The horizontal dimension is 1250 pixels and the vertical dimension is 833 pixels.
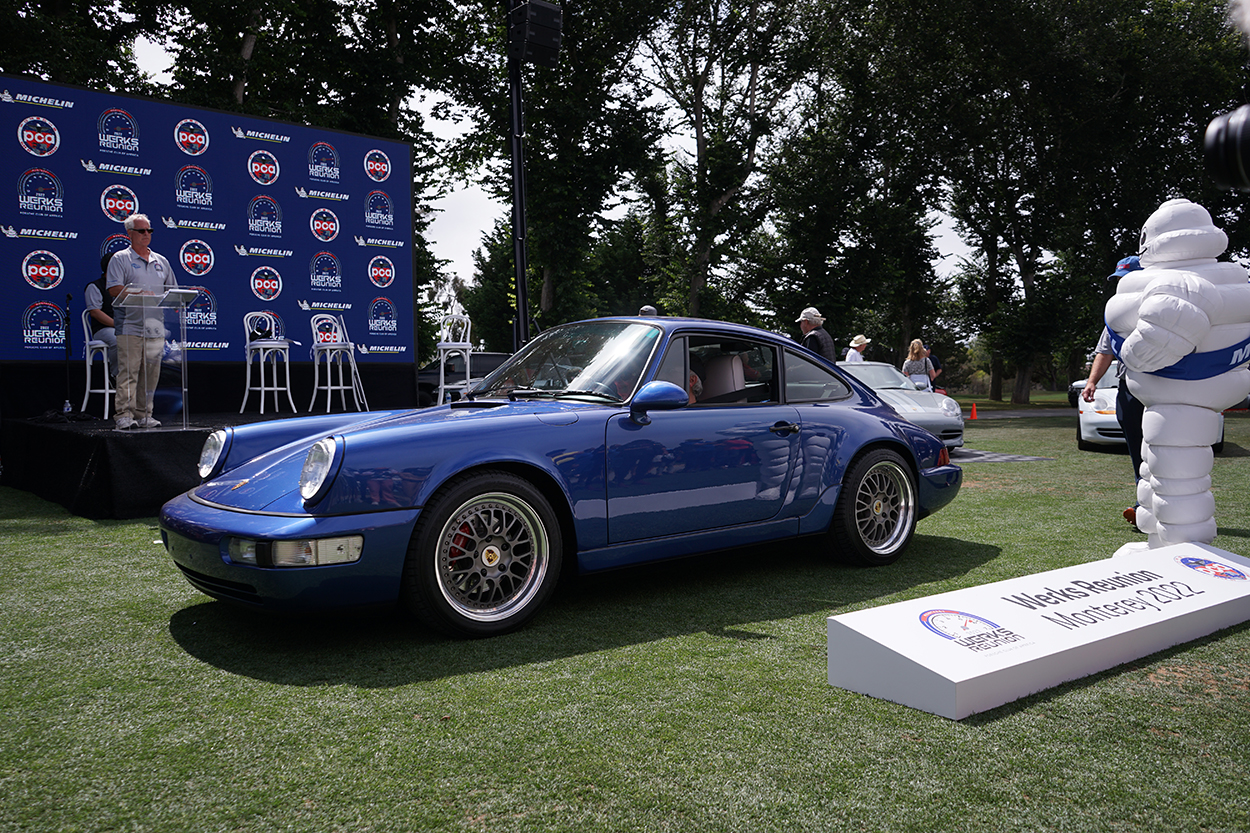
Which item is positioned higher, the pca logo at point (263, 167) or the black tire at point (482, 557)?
the pca logo at point (263, 167)

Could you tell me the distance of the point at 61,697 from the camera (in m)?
2.79

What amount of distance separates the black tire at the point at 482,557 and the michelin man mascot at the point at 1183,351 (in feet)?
10.7

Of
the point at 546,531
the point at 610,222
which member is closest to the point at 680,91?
the point at 610,222

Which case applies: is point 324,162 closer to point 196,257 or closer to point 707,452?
point 196,257

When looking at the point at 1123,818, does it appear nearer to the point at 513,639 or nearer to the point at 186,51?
the point at 513,639

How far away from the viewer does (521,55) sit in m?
7.14

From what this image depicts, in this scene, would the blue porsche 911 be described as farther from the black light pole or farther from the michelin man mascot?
the black light pole

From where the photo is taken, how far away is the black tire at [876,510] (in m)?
4.65

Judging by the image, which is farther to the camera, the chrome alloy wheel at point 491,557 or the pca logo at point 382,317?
the pca logo at point 382,317

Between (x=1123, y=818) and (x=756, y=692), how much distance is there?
113cm

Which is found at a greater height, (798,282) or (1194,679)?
(798,282)

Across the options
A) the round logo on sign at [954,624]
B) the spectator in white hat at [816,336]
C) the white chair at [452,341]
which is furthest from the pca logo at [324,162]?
the round logo on sign at [954,624]

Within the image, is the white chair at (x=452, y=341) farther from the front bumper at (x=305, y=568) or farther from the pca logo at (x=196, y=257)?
the front bumper at (x=305, y=568)

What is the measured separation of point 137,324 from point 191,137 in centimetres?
476
